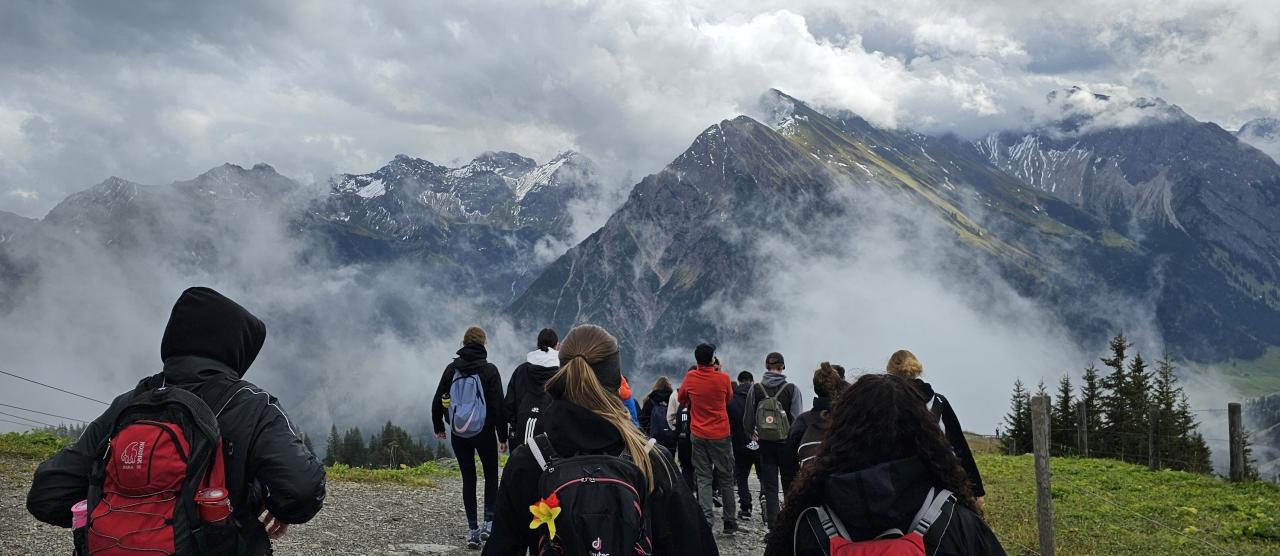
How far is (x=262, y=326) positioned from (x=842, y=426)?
3470 mm

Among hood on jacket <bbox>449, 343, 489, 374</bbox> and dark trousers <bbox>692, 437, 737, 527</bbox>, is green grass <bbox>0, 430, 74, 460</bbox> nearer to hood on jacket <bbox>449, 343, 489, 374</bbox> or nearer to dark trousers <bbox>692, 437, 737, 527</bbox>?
hood on jacket <bbox>449, 343, 489, 374</bbox>

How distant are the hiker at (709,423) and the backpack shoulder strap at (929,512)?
28.2 ft

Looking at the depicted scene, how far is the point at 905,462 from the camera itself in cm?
365

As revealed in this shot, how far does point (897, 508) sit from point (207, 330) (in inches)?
150

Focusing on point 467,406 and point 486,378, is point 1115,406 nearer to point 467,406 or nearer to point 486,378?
point 486,378

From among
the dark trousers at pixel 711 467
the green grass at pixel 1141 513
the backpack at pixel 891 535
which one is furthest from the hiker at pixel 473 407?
the green grass at pixel 1141 513

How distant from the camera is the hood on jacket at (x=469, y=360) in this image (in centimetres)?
1053

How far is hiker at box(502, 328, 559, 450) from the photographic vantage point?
1002 centimetres

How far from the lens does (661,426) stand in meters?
15.8

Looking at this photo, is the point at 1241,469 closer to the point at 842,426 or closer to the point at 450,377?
the point at 450,377

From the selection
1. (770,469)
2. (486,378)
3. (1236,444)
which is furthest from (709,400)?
(1236,444)

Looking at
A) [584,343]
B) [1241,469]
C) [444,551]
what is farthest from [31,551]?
[1241,469]

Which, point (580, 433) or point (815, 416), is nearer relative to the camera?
point (580, 433)

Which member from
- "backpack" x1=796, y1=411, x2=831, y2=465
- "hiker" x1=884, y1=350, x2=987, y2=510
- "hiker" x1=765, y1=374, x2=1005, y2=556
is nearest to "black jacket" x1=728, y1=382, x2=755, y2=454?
"backpack" x1=796, y1=411, x2=831, y2=465
